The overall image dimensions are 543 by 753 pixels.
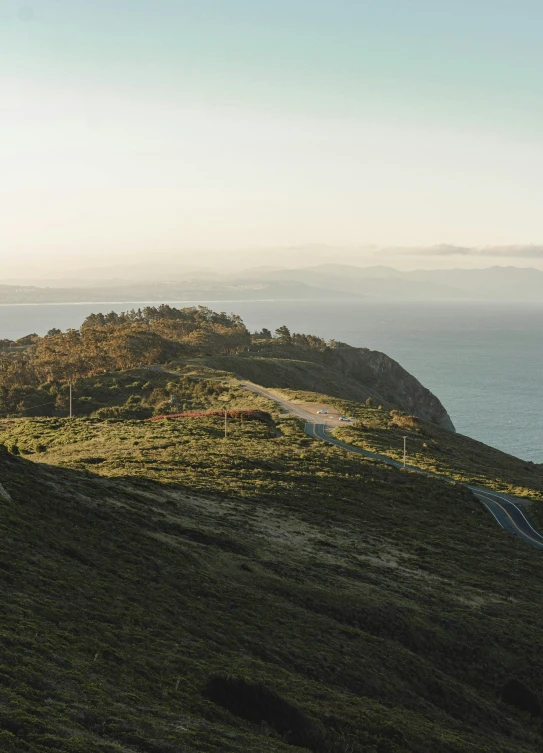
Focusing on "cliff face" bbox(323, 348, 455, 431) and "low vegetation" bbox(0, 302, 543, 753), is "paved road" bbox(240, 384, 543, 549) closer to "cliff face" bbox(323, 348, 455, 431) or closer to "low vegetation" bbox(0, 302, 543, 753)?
"low vegetation" bbox(0, 302, 543, 753)

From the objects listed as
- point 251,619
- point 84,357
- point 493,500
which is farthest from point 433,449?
point 84,357

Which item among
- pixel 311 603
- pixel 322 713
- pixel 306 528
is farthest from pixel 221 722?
pixel 306 528

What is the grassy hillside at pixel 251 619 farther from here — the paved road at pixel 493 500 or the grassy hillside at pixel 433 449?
the grassy hillside at pixel 433 449

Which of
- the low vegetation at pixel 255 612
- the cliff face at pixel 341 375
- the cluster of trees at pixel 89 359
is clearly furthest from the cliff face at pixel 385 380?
the low vegetation at pixel 255 612

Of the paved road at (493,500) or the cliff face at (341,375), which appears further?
the cliff face at (341,375)

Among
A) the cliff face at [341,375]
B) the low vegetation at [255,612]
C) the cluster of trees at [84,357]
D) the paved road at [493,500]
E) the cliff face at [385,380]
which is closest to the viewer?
the low vegetation at [255,612]

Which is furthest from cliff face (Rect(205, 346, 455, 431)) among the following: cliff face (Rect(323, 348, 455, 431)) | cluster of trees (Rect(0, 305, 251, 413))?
cluster of trees (Rect(0, 305, 251, 413))
